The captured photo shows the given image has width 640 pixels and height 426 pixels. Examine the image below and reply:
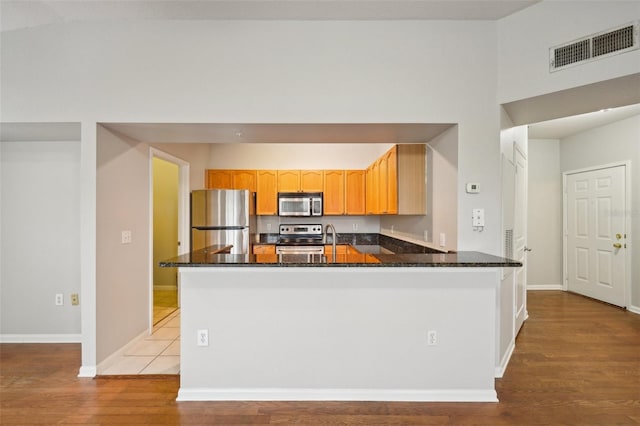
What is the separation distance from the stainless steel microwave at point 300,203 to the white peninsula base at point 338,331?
10.2 feet

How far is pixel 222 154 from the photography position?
18.9 ft

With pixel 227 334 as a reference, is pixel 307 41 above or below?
above

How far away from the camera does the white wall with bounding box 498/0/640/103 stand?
84.1 inches

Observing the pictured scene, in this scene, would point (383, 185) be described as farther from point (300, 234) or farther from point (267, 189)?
point (267, 189)

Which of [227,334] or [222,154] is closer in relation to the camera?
[227,334]

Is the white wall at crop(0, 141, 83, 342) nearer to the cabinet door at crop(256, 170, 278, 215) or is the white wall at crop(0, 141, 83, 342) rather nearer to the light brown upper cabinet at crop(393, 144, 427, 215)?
the cabinet door at crop(256, 170, 278, 215)

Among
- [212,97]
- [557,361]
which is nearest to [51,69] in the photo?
[212,97]

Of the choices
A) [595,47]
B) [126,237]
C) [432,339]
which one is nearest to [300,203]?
[126,237]

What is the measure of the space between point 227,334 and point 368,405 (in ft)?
3.69

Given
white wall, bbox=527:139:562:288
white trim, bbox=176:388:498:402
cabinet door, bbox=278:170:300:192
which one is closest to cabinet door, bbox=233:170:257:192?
cabinet door, bbox=278:170:300:192

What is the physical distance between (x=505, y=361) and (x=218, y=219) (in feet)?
12.2

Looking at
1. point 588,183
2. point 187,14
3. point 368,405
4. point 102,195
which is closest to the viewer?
point 368,405

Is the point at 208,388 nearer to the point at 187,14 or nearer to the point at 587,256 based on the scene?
the point at 187,14

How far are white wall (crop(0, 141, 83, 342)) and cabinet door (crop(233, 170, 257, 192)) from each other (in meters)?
2.44
